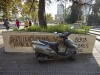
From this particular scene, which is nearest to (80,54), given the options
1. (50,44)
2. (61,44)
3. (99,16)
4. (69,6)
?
(61,44)

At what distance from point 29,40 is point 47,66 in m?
1.66

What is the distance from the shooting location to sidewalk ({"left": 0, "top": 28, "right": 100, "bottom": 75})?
3.64 m

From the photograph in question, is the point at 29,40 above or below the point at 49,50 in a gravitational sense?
above

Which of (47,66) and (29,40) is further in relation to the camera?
(29,40)

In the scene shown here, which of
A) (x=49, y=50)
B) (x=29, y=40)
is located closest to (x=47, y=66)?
(x=49, y=50)

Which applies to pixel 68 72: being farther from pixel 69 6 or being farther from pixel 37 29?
pixel 69 6

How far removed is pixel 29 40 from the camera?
17.1 feet

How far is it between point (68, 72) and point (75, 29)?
241 centimetres

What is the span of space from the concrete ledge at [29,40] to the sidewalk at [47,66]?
1.28 feet

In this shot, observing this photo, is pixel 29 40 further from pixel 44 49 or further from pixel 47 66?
pixel 47 66

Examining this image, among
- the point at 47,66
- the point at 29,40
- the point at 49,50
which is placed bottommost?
→ the point at 47,66

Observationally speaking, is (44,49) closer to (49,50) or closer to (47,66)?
(49,50)

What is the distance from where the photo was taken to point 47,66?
408 centimetres

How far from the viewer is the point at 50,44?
422cm
